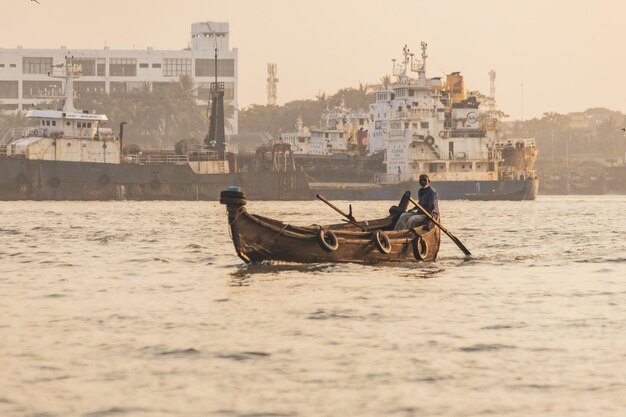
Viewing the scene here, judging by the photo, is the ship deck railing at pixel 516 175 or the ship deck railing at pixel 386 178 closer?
the ship deck railing at pixel 386 178

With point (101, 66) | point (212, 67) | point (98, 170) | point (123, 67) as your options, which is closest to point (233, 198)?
point (98, 170)

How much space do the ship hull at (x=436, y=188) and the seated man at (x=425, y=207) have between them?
71.7 meters

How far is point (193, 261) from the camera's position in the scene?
1302 inches

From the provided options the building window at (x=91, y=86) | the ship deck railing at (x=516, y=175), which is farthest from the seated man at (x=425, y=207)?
the building window at (x=91, y=86)

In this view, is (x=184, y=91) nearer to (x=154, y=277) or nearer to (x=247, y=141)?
(x=247, y=141)

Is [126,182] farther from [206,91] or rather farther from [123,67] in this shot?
[123,67]

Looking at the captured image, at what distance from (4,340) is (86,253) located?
19.0 metres

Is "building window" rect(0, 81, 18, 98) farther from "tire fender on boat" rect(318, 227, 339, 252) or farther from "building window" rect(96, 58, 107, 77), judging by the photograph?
"tire fender on boat" rect(318, 227, 339, 252)

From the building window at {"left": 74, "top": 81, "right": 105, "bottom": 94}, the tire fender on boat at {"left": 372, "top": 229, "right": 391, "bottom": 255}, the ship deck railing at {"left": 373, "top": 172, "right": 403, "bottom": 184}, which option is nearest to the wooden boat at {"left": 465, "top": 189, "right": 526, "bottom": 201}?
the ship deck railing at {"left": 373, "top": 172, "right": 403, "bottom": 184}

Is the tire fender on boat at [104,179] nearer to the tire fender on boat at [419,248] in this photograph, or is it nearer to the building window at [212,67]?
the tire fender on boat at [419,248]

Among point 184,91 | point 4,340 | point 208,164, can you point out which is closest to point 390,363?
point 4,340

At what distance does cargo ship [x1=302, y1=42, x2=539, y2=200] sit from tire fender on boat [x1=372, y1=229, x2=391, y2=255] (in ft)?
245

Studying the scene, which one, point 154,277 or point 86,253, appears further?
point 86,253

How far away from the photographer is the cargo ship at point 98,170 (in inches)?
3403
